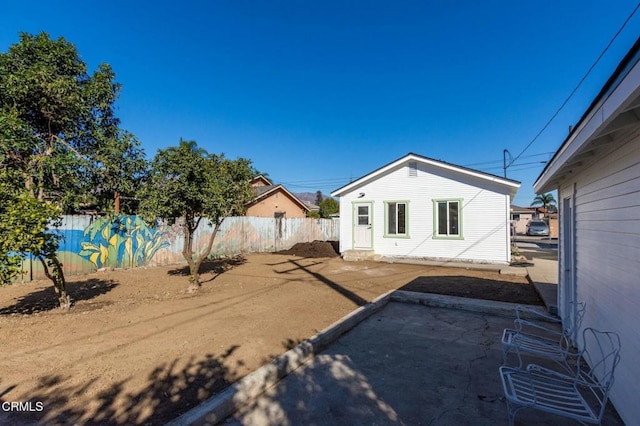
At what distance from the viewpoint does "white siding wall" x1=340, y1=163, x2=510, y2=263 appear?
12.9 metres

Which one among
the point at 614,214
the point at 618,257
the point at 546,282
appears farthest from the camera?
the point at 546,282

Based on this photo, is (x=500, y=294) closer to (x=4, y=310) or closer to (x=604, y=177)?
(x=604, y=177)

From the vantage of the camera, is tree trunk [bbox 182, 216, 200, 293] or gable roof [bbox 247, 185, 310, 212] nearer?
tree trunk [bbox 182, 216, 200, 293]

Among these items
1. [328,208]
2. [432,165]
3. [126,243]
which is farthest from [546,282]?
[328,208]

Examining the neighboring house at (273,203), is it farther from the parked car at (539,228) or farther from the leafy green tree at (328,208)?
the parked car at (539,228)

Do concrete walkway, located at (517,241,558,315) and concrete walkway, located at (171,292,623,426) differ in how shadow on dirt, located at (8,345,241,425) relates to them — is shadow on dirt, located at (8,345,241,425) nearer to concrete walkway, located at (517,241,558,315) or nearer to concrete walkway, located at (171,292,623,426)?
concrete walkway, located at (171,292,623,426)

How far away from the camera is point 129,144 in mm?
12328

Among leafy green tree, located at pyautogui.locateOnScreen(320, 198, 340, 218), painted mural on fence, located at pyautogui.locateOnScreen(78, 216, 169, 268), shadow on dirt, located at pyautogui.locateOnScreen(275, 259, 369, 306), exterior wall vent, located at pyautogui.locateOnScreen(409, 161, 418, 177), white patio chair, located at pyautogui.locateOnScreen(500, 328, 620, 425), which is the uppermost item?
exterior wall vent, located at pyautogui.locateOnScreen(409, 161, 418, 177)

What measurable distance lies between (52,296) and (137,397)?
6293 mm

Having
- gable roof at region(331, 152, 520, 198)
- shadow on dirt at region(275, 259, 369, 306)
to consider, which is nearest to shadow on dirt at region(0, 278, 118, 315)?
shadow on dirt at region(275, 259, 369, 306)

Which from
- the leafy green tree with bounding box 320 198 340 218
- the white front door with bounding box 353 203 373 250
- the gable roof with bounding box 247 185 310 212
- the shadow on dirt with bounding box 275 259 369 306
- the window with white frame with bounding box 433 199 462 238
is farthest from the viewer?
the leafy green tree with bounding box 320 198 340 218

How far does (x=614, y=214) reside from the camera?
3057 mm

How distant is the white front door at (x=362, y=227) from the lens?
1546cm

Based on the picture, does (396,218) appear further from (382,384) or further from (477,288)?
(382,384)
